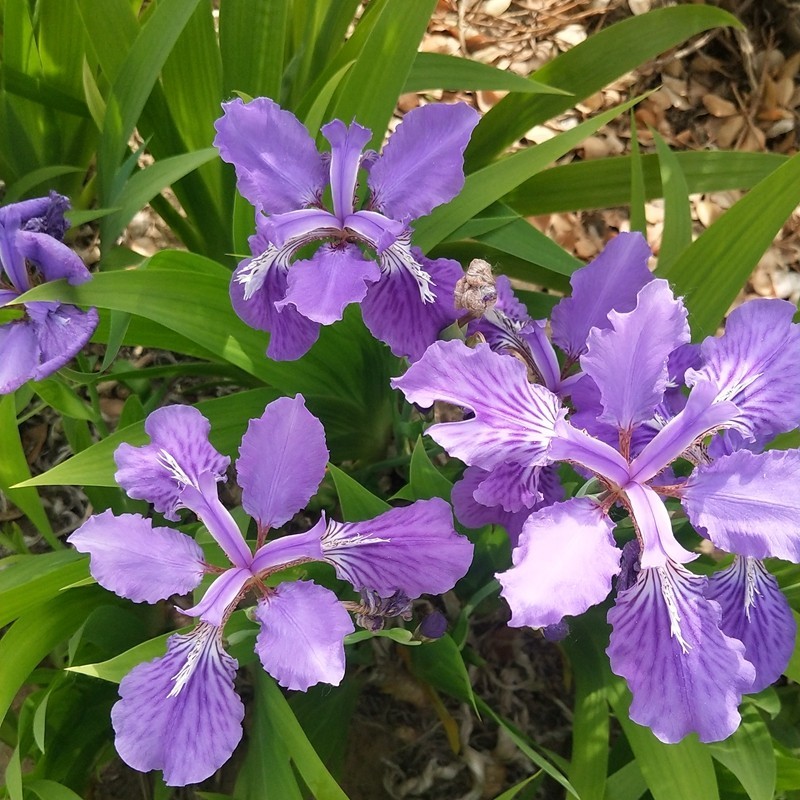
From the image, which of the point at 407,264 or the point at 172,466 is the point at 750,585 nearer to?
the point at 407,264

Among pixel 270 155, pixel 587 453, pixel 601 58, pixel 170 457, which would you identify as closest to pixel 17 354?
pixel 170 457

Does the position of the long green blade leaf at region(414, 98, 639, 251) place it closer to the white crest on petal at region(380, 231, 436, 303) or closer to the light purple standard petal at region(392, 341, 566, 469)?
the white crest on petal at region(380, 231, 436, 303)

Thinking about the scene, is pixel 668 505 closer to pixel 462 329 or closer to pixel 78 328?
pixel 462 329

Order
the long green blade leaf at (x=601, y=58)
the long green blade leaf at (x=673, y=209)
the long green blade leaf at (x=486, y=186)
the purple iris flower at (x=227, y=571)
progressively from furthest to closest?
the long green blade leaf at (x=601, y=58) → the long green blade leaf at (x=673, y=209) → the long green blade leaf at (x=486, y=186) → the purple iris flower at (x=227, y=571)

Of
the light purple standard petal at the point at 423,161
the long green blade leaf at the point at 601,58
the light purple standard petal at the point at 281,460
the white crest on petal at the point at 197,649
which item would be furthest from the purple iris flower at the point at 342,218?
the long green blade leaf at the point at 601,58

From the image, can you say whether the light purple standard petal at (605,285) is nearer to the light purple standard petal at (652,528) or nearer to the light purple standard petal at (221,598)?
the light purple standard petal at (652,528)

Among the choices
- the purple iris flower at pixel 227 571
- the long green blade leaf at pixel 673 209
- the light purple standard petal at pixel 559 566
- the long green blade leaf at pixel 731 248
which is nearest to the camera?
the light purple standard petal at pixel 559 566

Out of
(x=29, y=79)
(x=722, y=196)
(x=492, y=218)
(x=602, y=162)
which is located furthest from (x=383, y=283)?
(x=722, y=196)
